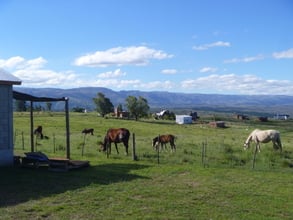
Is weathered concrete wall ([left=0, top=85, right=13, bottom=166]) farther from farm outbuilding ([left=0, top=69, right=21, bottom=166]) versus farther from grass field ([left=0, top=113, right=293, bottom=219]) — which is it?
grass field ([left=0, top=113, right=293, bottom=219])

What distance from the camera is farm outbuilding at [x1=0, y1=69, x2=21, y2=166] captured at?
1786 centimetres

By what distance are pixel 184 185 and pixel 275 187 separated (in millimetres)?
3034

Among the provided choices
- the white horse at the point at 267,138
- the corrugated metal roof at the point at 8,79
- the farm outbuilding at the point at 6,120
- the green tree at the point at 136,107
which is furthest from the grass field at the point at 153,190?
the green tree at the point at 136,107

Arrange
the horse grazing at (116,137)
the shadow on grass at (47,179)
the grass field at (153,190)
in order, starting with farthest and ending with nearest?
the horse grazing at (116,137) → the shadow on grass at (47,179) → the grass field at (153,190)

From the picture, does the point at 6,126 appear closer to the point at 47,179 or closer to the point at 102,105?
the point at 47,179

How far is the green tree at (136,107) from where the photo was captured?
93.2 meters

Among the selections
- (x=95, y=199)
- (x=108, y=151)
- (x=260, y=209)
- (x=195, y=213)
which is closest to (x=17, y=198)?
(x=95, y=199)

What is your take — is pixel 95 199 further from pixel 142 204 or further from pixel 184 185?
pixel 184 185

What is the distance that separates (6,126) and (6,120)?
0.26 m

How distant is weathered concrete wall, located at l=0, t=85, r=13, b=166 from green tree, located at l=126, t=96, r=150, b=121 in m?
74.4

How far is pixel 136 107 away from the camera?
93.8 metres

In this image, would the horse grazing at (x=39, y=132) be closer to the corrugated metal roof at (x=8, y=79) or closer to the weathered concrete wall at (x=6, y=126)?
the corrugated metal roof at (x=8, y=79)

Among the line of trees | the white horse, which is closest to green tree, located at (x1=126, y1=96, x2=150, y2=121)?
the line of trees

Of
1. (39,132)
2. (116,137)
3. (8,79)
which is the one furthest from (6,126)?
(39,132)
